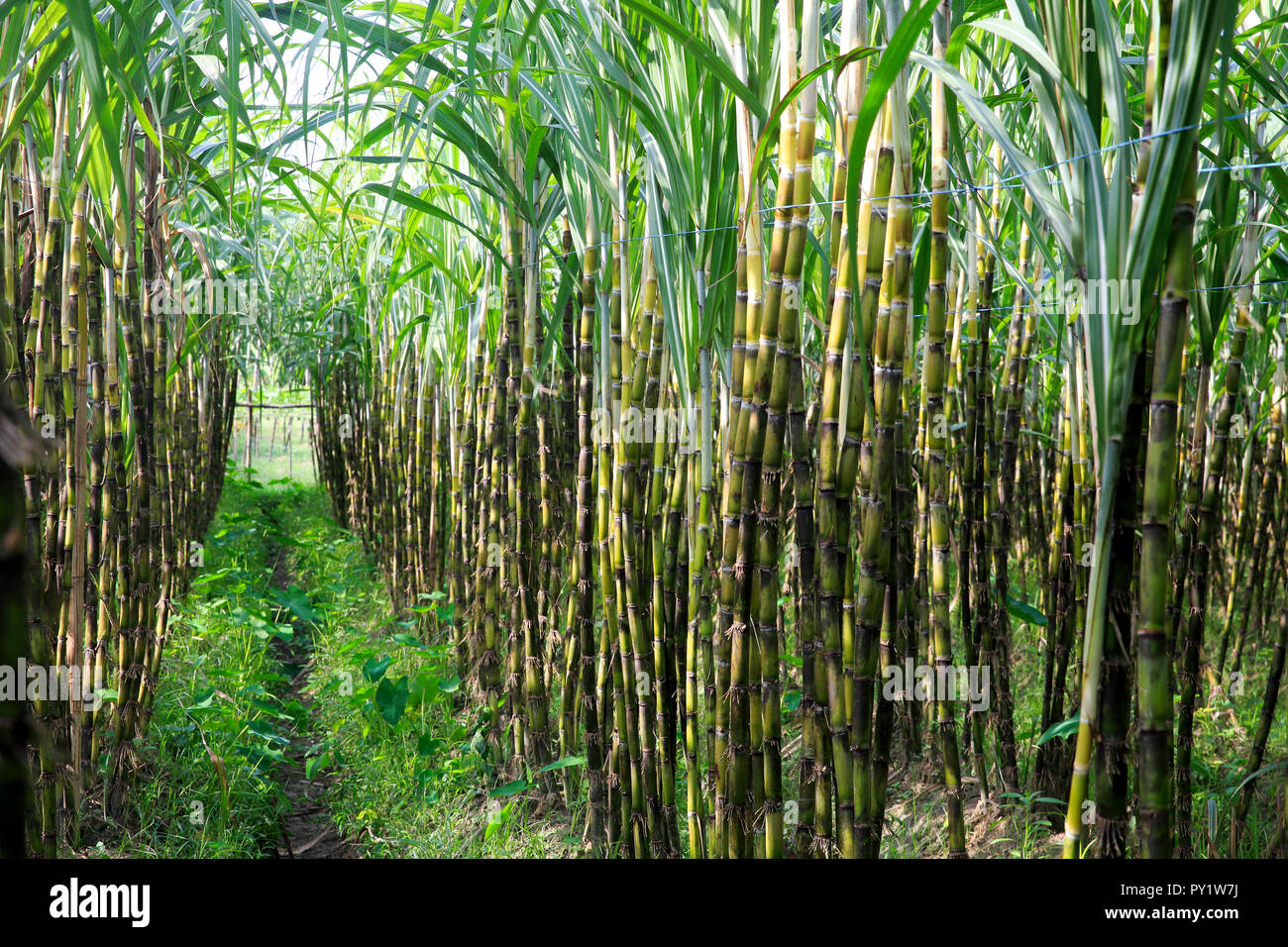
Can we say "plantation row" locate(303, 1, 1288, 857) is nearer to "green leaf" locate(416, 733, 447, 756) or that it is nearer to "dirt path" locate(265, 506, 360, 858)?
"green leaf" locate(416, 733, 447, 756)

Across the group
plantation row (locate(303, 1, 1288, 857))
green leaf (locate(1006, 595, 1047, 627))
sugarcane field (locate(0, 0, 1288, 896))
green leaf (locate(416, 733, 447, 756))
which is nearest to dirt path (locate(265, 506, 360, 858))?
sugarcane field (locate(0, 0, 1288, 896))

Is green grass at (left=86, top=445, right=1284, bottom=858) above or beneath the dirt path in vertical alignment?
above

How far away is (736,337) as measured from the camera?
1208mm

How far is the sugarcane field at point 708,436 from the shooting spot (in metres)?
0.86

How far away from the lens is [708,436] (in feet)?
4.59

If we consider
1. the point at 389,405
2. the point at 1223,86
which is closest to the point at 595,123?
the point at 1223,86

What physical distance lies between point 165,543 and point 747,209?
238 centimetres

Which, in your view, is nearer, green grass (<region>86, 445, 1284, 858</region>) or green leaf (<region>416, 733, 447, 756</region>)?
green grass (<region>86, 445, 1284, 858</region>)

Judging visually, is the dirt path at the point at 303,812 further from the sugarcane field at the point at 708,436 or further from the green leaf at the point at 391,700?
the green leaf at the point at 391,700

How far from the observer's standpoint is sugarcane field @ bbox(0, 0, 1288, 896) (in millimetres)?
857

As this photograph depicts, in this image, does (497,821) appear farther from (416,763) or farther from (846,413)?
(846,413)

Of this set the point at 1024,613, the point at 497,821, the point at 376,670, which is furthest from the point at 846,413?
the point at 376,670

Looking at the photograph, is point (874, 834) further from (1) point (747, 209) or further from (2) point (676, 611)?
(1) point (747, 209)

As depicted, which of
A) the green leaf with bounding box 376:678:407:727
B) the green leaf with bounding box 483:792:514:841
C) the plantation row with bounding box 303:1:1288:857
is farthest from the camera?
the green leaf with bounding box 376:678:407:727
